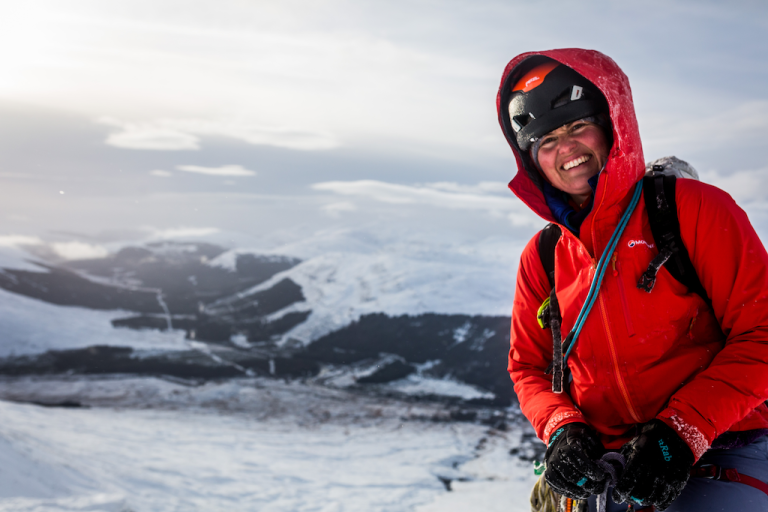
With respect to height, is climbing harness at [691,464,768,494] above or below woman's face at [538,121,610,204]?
below

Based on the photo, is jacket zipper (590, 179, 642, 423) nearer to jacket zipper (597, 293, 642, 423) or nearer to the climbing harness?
jacket zipper (597, 293, 642, 423)

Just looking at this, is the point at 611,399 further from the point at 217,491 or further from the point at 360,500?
the point at 217,491

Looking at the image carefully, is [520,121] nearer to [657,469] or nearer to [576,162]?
[576,162]

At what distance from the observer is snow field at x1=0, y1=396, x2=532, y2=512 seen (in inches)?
332

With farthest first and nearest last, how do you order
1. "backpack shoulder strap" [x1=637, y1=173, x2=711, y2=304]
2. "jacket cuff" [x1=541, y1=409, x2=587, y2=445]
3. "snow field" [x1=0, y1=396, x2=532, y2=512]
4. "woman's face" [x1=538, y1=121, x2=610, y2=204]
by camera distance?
"snow field" [x1=0, y1=396, x2=532, y2=512] < "woman's face" [x1=538, y1=121, x2=610, y2=204] < "jacket cuff" [x1=541, y1=409, x2=587, y2=445] < "backpack shoulder strap" [x1=637, y1=173, x2=711, y2=304]

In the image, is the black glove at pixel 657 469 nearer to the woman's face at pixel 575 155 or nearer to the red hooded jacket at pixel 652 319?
the red hooded jacket at pixel 652 319

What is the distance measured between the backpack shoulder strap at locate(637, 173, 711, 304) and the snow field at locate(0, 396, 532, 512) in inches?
285

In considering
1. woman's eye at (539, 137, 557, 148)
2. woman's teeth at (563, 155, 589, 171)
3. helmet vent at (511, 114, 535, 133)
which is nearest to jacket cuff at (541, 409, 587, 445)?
woman's teeth at (563, 155, 589, 171)

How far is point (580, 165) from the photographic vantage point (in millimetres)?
Answer: 2162

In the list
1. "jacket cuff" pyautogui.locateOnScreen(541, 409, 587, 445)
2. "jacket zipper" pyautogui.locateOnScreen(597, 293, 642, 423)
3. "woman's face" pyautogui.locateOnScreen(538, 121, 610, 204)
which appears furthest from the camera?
"woman's face" pyautogui.locateOnScreen(538, 121, 610, 204)

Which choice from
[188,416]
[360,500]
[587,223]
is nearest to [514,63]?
[587,223]

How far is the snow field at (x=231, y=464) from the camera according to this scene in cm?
843

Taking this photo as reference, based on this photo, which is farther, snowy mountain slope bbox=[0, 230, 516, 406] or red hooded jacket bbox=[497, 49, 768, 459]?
snowy mountain slope bbox=[0, 230, 516, 406]

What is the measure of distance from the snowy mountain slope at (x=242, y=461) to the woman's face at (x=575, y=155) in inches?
280
